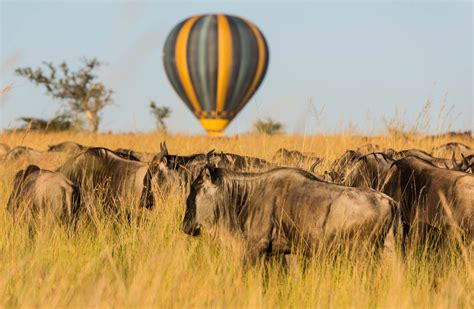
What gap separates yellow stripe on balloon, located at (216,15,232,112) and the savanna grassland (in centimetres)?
4315

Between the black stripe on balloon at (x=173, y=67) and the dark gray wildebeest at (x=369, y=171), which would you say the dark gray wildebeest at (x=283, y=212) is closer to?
the dark gray wildebeest at (x=369, y=171)

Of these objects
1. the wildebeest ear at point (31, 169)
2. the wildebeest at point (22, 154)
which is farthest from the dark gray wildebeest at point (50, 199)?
the wildebeest at point (22, 154)

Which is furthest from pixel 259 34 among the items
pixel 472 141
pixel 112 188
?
pixel 112 188

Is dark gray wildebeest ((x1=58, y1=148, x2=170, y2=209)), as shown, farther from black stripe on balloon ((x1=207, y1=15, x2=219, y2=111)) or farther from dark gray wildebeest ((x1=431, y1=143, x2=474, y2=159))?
black stripe on balloon ((x1=207, y1=15, x2=219, y2=111))

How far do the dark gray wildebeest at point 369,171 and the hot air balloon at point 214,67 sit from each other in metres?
41.7

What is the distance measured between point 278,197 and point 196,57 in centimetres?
4555

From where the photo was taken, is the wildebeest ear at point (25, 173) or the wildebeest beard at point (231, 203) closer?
the wildebeest beard at point (231, 203)

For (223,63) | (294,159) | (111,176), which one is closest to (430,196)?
(294,159)

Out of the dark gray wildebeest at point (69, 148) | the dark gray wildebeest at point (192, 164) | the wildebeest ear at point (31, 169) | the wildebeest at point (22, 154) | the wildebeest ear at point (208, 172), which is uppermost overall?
the wildebeest ear at point (208, 172)

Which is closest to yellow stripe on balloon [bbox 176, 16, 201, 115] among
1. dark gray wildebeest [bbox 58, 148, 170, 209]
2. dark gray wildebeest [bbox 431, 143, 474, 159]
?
dark gray wildebeest [bbox 431, 143, 474, 159]

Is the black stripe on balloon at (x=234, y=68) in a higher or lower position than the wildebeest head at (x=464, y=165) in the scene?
higher

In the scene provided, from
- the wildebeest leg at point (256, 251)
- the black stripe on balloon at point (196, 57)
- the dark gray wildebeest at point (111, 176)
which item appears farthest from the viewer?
the black stripe on balloon at point (196, 57)

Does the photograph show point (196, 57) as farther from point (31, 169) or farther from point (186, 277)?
point (186, 277)

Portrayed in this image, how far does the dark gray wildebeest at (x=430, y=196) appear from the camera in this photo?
7.59m
